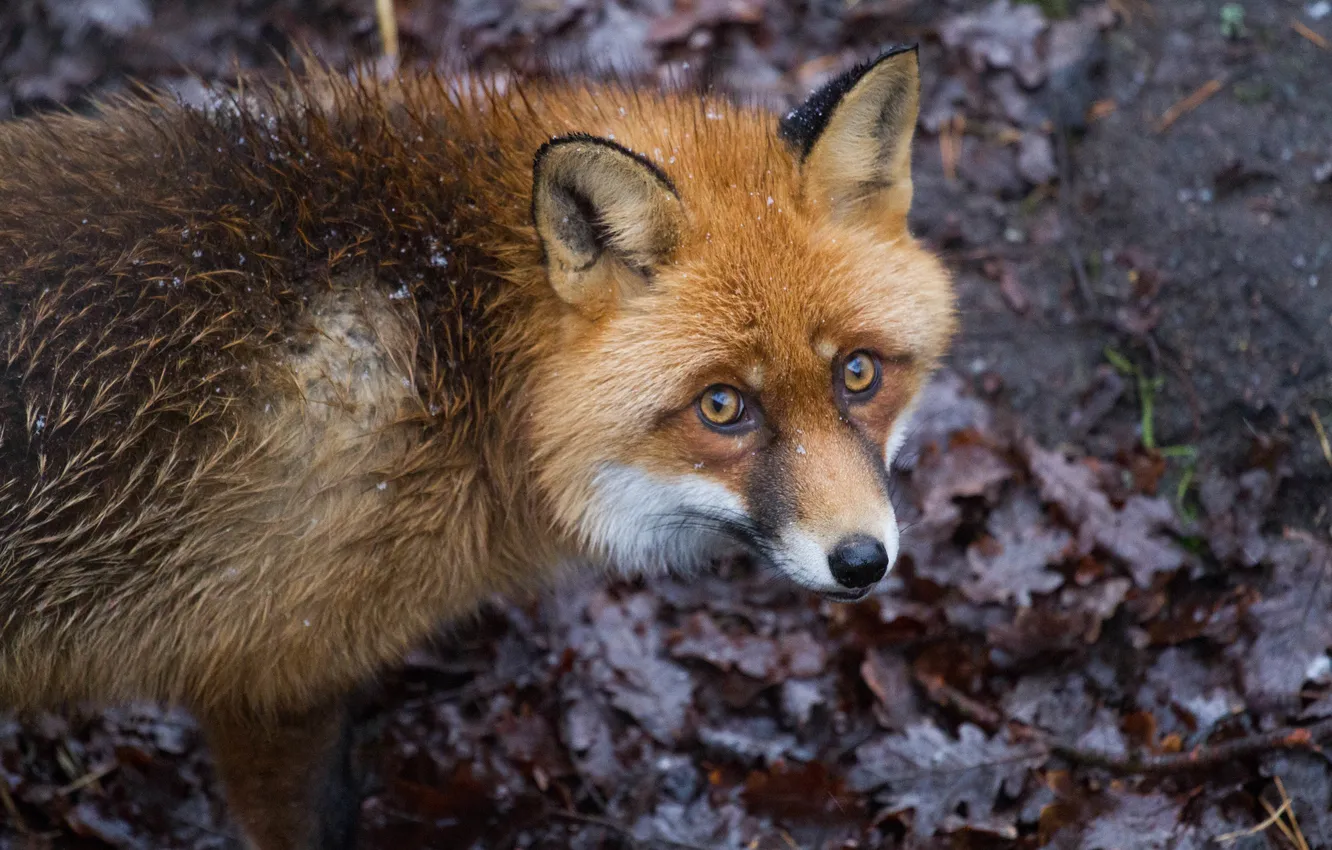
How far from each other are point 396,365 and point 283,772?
4.75 feet

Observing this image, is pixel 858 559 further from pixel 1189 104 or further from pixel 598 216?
pixel 1189 104

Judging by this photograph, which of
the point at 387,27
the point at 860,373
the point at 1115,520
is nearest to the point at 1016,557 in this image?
the point at 1115,520

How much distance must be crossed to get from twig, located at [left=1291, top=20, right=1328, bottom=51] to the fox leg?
17.8 ft

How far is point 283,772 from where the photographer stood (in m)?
3.41

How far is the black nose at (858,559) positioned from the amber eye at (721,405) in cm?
47

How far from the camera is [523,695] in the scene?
438cm

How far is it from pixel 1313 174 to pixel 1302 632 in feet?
7.46

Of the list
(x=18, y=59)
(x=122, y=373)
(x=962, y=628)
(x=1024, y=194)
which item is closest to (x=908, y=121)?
(x=962, y=628)

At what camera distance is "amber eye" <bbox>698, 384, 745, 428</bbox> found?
295 cm

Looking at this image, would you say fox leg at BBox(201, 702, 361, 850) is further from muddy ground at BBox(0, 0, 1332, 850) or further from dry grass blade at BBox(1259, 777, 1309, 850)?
dry grass blade at BBox(1259, 777, 1309, 850)

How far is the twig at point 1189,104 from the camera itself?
5.28m

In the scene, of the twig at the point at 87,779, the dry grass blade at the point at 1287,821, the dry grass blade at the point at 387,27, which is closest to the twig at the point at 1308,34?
the dry grass blade at the point at 1287,821

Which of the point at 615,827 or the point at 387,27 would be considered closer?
the point at 615,827

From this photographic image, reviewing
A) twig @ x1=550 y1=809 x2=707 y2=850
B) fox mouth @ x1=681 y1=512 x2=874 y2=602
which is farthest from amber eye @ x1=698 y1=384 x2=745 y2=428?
twig @ x1=550 y1=809 x2=707 y2=850
